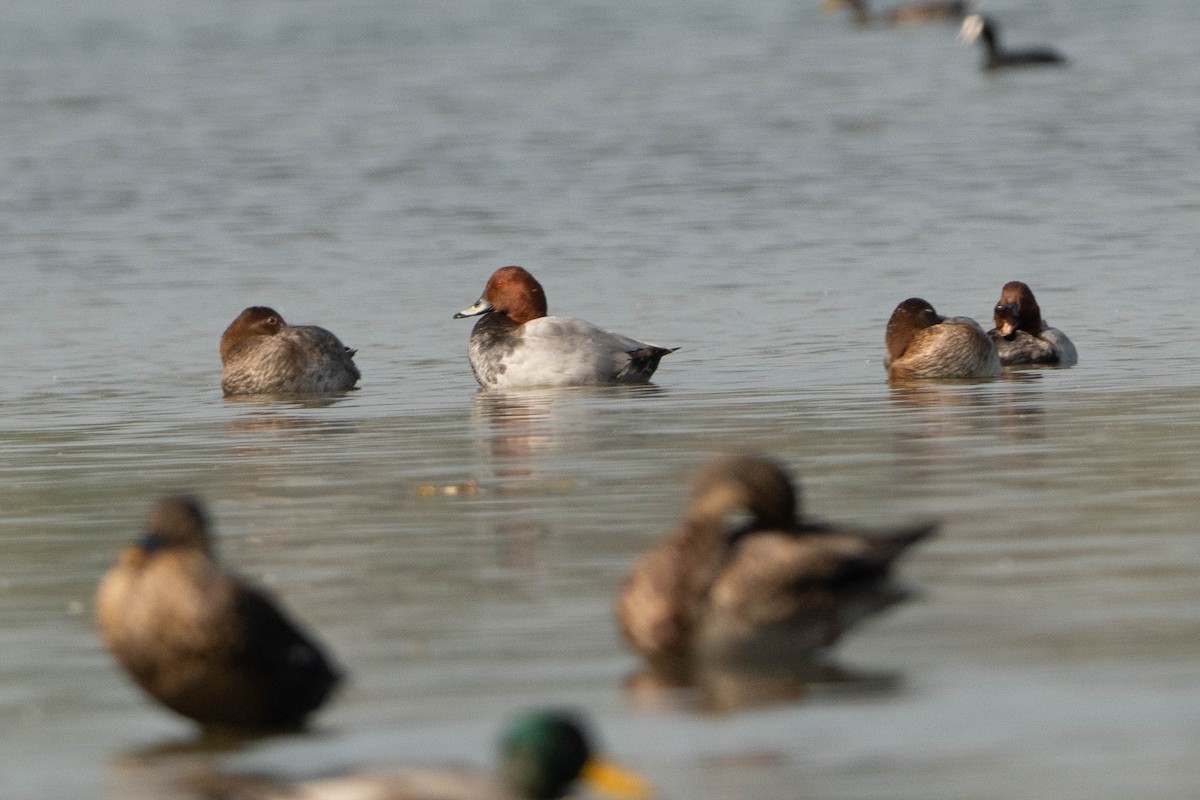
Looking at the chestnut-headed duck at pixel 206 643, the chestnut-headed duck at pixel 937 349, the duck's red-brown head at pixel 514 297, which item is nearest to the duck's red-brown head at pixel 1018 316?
the chestnut-headed duck at pixel 937 349

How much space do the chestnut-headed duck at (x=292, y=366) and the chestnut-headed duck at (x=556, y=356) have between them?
3.01 feet

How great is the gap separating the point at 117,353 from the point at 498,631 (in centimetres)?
1101

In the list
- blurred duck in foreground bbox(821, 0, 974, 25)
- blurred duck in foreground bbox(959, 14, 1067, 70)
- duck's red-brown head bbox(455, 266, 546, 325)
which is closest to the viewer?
duck's red-brown head bbox(455, 266, 546, 325)

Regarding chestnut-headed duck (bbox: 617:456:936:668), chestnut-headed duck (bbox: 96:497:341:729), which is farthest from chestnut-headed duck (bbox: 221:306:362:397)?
chestnut-headed duck (bbox: 96:497:341:729)

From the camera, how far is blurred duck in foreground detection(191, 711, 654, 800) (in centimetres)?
553

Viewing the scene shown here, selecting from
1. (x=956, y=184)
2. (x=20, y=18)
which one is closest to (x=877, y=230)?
(x=956, y=184)

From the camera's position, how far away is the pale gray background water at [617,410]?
7.09 meters

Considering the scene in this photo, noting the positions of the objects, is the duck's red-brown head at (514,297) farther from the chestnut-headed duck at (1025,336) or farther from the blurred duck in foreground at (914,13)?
the blurred duck in foreground at (914,13)

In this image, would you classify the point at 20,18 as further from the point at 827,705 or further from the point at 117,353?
the point at 827,705

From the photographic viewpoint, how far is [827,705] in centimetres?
719

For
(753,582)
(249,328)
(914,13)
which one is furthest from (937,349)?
(914,13)

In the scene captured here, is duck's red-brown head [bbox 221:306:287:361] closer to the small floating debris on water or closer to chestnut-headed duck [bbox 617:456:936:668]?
the small floating debris on water

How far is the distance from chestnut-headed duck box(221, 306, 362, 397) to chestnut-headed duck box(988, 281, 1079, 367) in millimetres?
4512

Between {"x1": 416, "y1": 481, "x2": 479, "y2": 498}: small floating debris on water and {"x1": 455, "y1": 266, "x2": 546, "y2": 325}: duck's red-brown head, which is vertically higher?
{"x1": 455, "y1": 266, "x2": 546, "y2": 325}: duck's red-brown head
